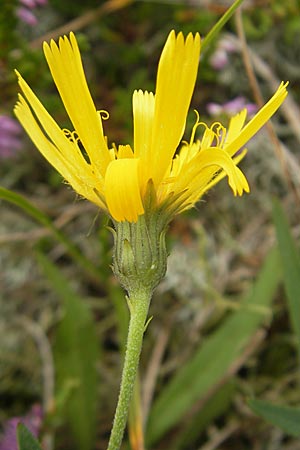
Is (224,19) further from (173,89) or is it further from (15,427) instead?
(15,427)

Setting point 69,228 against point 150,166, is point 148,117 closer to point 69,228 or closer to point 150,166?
point 150,166

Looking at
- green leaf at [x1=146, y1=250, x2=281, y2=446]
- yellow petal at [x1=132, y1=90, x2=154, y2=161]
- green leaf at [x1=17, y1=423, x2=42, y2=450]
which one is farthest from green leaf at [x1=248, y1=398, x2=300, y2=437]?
yellow petal at [x1=132, y1=90, x2=154, y2=161]

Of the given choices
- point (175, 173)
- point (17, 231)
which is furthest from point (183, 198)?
point (17, 231)

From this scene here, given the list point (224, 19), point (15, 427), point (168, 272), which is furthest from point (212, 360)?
point (224, 19)

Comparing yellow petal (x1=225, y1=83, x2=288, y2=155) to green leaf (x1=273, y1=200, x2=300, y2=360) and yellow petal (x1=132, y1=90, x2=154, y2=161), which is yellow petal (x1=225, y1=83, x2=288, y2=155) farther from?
green leaf (x1=273, y1=200, x2=300, y2=360)

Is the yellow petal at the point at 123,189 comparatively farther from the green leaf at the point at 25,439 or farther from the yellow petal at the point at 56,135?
the green leaf at the point at 25,439

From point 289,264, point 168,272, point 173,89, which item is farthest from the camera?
point 168,272

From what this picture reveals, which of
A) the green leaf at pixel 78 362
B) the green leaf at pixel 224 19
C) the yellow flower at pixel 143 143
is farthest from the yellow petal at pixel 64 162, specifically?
the green leaf at pixel 78 362
